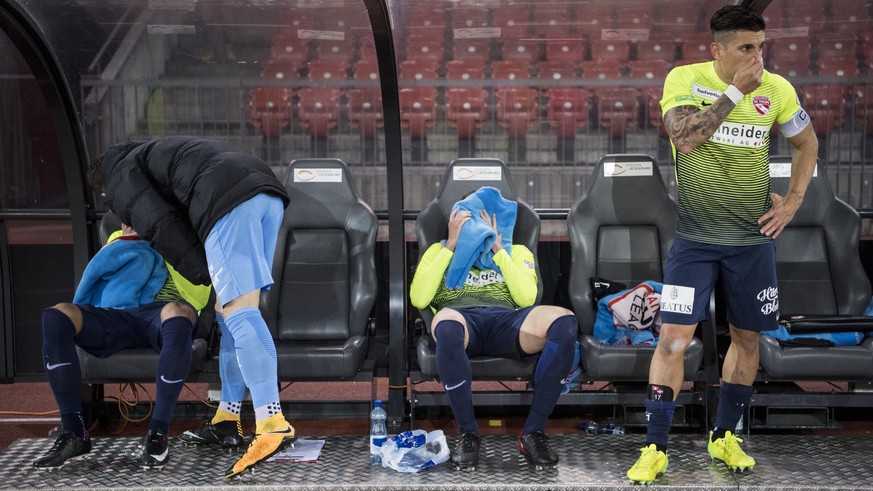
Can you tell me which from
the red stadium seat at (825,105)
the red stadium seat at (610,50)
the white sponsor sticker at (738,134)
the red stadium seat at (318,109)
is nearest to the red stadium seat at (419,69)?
the red stadium seat at (318,109)

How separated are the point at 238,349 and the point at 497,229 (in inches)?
60.0

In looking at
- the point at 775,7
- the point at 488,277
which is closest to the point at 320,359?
the point at 488,277

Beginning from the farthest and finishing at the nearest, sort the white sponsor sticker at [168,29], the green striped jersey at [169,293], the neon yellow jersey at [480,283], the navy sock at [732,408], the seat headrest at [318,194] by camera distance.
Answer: the white sponsor sticker at [168,29]
the seat headrest at [318,194]
the green striped jersey at [169,293]
the neon yellow jersey at [480,283]
the navy sock at [732,408]

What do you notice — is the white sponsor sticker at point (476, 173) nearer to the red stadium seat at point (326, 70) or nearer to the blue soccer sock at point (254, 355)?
the blue soccer sock at point (254, 355)

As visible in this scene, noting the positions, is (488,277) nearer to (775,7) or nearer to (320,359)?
(320,359)

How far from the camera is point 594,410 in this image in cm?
470

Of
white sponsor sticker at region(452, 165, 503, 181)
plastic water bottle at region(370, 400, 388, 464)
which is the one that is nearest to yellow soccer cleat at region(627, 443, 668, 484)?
plastic water bottle at region(370, 400, 388, 464)

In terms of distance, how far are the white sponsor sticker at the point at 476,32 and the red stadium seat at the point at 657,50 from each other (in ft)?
4.01

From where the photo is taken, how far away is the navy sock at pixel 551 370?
3.76 m

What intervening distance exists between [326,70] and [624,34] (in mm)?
2464

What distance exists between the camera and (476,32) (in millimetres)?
6977

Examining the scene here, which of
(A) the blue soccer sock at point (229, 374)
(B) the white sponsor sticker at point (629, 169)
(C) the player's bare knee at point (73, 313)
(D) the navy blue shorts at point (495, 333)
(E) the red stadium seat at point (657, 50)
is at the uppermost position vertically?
(E) the red stadium seat at point (657, 50)

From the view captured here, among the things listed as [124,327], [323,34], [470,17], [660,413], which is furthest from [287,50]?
[660,413]

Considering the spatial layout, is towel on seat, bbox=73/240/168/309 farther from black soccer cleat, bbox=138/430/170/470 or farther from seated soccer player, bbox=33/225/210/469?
black soccer cleat, bbox=138/430/170/470
